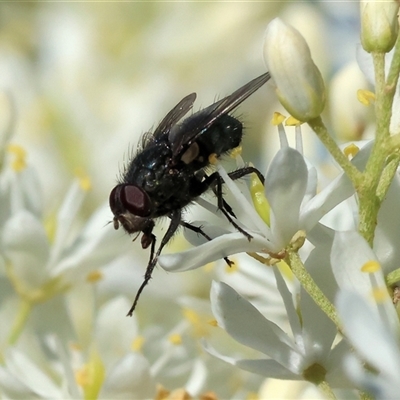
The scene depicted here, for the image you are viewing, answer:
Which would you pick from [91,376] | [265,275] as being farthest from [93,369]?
[265,275]

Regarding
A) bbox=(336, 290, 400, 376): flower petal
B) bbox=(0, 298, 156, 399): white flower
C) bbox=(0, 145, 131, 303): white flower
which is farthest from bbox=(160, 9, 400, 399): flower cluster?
bbox=(0, 145, 131, 303): white flower

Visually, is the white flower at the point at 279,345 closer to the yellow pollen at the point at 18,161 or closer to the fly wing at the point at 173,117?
the fly wing at the point at 173,117

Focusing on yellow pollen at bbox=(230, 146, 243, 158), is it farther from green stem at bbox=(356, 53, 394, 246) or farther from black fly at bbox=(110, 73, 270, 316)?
green stem at bbox=(356, 53, 394, 246)

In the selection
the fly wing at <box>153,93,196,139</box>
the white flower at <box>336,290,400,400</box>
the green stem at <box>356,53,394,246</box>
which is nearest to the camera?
the white flower at <box>336,290,400,400</box>

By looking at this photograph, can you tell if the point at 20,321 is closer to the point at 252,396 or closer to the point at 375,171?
the point at 252,396

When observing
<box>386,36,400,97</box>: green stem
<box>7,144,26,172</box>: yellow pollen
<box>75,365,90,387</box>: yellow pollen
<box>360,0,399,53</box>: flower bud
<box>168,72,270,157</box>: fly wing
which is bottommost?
<box>75,365,90,387</box>: yellow pollen

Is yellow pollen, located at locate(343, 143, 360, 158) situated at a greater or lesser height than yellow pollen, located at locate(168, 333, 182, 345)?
greater

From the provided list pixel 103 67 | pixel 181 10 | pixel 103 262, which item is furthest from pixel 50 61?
pixel 103 262
